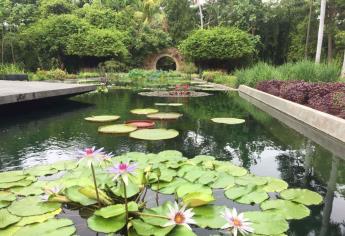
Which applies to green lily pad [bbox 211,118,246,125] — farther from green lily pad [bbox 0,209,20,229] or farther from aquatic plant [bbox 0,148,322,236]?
green lily pad [bbox 0,209,20,229]

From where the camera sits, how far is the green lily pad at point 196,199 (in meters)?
2.26

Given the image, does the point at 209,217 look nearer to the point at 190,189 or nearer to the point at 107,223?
the point at 190,189

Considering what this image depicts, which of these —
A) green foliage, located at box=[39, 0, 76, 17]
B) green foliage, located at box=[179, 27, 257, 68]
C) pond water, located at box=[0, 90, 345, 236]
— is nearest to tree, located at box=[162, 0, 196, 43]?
green foliage, located at box=[179, 27, 257, 68]

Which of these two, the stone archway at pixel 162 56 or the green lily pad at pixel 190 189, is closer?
the green lily pad at pixel 190 189

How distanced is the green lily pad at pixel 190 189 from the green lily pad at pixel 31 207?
35.7 inches

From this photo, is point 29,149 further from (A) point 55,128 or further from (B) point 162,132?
(B) point 162,132

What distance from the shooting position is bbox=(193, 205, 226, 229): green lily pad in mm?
2105

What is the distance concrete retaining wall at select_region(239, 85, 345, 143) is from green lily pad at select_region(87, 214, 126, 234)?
378 cm

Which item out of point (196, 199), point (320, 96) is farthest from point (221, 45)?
point (196, 199)

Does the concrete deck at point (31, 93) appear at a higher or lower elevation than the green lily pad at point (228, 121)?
higher

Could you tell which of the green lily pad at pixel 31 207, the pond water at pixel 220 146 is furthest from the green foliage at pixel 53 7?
the green lily pad at pixel 31 207

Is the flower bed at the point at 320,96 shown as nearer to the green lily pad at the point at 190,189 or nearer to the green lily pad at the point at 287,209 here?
the green lily pad at the point at 287,209

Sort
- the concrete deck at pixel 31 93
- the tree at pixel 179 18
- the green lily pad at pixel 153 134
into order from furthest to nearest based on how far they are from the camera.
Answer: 1. the tree at pixel 179 18
2. the concrete deck at pixel 31 93
3. the green lily pad at pixel 153 134

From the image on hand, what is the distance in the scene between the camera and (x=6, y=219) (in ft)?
7.10
